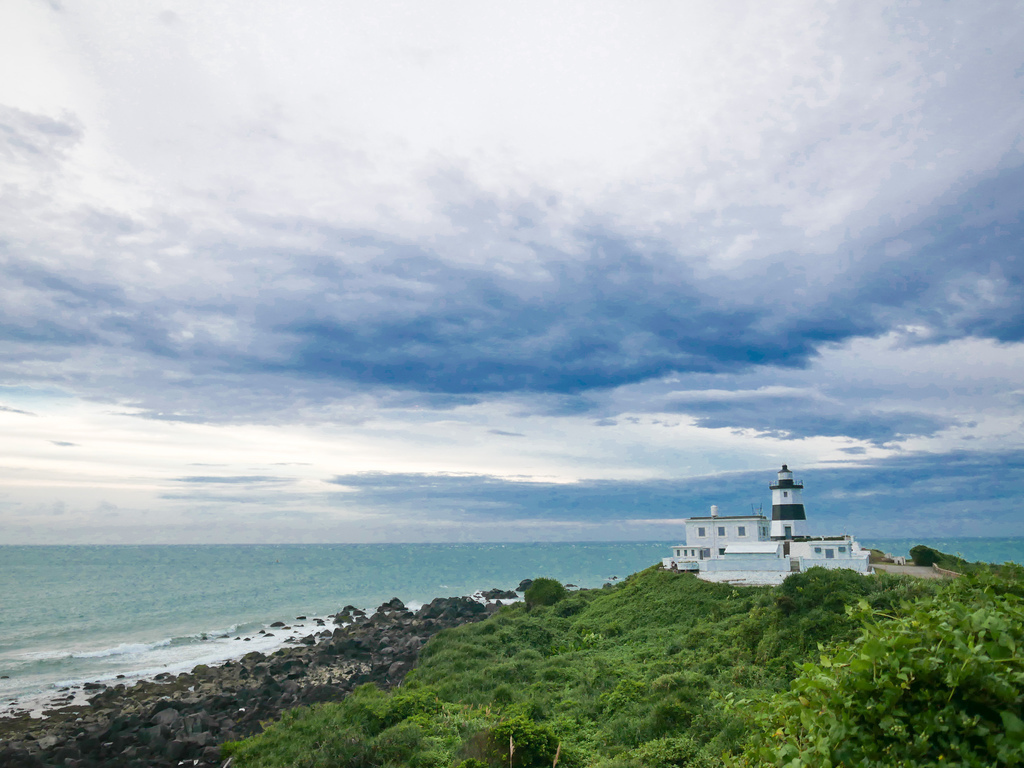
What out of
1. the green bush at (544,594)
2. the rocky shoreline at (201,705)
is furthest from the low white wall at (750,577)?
the rocky shoreline at (201,705)

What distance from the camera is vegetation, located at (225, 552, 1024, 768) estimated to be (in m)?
3.32

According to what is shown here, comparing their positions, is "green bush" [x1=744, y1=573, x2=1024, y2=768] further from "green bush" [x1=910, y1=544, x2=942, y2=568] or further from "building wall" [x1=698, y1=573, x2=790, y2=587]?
"green bush" [x1=910, y1=544, x2=942, y2=568]

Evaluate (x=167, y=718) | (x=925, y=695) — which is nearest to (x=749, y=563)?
(x=167, y=718)

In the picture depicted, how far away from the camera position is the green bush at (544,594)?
39312 mm

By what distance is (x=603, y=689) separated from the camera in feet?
64.6

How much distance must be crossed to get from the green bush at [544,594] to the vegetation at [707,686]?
1330mm

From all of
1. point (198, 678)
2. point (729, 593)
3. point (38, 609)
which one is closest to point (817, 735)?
point (729, 593)

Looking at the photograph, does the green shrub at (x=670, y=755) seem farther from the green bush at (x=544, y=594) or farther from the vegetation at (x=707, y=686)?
the green bush at (x=544, y=594)

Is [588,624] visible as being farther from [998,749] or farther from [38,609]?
[38,609]

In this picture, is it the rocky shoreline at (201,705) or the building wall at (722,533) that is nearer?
the rocky shoreline at (201,705)

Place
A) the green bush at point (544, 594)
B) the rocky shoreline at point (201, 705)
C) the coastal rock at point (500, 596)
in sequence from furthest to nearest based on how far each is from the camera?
1. the coastal rock at point (500, 596)
2. the green bush at point (544, 594)
3. the rocky shoreline at point (201, 705)

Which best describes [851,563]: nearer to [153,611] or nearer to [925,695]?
[925,695]

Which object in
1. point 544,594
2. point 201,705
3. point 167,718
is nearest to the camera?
point 167,718

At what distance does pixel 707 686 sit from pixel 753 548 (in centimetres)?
1714
